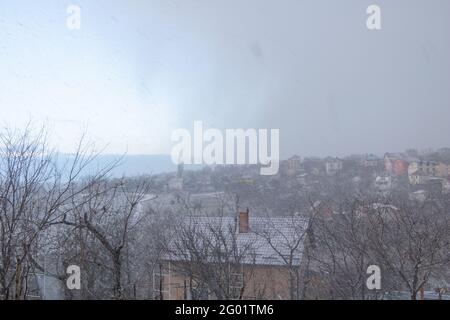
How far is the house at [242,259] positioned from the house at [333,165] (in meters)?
0.32

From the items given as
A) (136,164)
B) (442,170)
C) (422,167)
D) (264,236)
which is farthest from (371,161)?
(136,164)

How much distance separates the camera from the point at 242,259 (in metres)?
2.97

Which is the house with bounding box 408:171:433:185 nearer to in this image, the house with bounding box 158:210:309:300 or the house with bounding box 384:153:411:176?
the house with bounding box 384:153:411:176

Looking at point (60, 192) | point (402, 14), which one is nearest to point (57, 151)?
point (60, 192)

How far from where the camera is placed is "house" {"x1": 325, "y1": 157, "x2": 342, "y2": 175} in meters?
3.01

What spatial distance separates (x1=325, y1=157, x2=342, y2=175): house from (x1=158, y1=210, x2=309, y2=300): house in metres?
0.32

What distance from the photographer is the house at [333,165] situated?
3.01m

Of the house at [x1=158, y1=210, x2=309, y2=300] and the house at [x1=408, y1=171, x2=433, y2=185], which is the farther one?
the house at [x1=408, y1=171, x2=433, y2=185]

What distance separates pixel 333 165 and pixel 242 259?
2.55ft

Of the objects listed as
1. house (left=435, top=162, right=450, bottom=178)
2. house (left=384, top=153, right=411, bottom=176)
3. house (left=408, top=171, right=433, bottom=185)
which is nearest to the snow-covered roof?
house (left=384, top=153, right=411, bottom=176)

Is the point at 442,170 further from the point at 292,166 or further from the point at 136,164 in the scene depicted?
the point at 136,164

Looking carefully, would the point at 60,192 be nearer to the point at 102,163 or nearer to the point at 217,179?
the point at 102,163

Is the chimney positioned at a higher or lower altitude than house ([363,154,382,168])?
lower

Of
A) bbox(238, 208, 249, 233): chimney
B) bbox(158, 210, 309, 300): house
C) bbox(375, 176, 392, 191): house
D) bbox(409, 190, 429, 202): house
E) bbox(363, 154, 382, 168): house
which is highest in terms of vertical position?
bbox(363, 154, 382, 168): house
